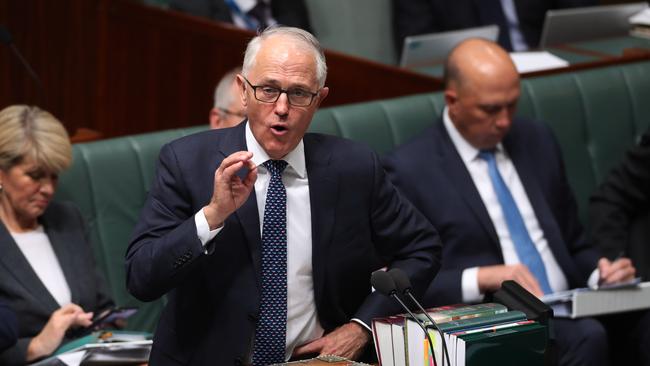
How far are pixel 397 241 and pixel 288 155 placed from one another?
0.33 metres

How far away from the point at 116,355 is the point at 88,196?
2.17 ft

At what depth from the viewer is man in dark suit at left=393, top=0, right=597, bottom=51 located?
16.9ft

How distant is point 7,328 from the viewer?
2742 mm

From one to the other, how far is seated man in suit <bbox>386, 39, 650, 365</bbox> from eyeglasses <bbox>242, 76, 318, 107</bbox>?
3.37ft

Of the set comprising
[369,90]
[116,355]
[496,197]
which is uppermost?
[369,90]

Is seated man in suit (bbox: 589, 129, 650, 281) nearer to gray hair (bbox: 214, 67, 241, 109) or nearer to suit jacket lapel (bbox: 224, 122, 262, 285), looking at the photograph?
gray hair (bbox: 214, 67, 241, 109)

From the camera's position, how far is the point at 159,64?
4609mm

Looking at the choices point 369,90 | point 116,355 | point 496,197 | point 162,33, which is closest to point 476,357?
point 116,355

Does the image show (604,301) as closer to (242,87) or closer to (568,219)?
(568,219)

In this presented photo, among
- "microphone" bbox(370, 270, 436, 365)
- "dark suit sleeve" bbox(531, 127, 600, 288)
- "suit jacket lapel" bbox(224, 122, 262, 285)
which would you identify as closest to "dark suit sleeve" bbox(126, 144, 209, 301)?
"suit jacket lapel" bbox(224, 122, 262, 285)

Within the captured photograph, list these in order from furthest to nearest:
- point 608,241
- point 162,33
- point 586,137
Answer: point 162,33, point 586,137, point 608,241

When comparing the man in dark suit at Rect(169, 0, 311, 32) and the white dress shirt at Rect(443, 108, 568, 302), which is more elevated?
the man in dark suit at Rect(169, 0, 311, 32)

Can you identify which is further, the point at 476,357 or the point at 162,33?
the point at 162,33

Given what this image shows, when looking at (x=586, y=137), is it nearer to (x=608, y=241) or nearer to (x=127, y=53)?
(x=608, y=241)
